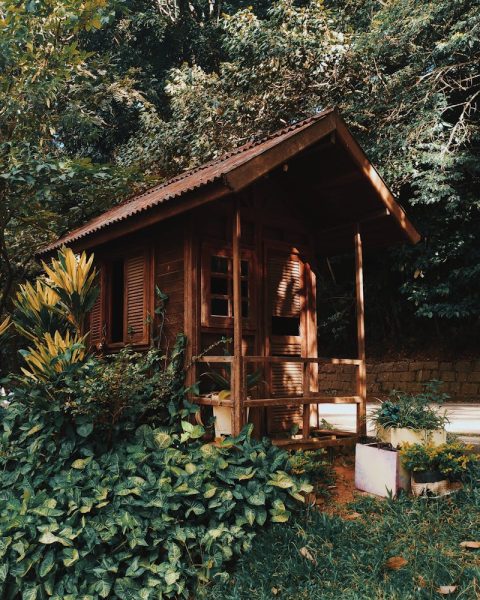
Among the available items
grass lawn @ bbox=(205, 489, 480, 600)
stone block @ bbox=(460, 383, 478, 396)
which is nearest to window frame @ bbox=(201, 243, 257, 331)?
grass lawn @ bbox=(205, 489, 480, 600)

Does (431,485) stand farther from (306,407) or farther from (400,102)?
(400,102)

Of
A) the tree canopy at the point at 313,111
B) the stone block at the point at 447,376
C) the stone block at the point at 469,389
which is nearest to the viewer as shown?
the tree canopy at the point at 313,111

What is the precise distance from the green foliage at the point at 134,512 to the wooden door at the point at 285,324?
6.31ft

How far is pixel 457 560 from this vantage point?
12.9 ft

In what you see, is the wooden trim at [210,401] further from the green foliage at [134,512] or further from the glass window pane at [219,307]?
the glass window pane at [219,307]

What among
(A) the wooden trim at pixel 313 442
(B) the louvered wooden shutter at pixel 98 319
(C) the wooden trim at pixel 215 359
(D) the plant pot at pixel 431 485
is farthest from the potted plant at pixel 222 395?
(B) the louvered wooden shutter at pixel 98 319

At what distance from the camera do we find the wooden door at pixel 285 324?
289 inches

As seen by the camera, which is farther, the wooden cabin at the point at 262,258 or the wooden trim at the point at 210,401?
the wooden cabin at the point at 262,258

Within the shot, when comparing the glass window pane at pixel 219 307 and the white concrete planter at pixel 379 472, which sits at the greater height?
the glass window pane at pixel 219 307

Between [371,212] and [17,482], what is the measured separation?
17.3 feet

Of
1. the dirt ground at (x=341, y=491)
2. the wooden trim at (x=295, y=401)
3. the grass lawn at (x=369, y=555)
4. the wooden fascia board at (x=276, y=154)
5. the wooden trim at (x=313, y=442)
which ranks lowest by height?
the grass lawn at (x=369, y=555)

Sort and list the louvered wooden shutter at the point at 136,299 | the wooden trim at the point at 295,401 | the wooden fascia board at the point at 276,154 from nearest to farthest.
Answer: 1. the wooden fascia board at the point at 276,154
2. the wooden trim at the point at 295,401
3. the louvered wooden shutter at the point at 136,299

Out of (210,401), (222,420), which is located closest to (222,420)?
(222,420)

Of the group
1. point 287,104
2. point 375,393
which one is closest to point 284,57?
point 287,104
